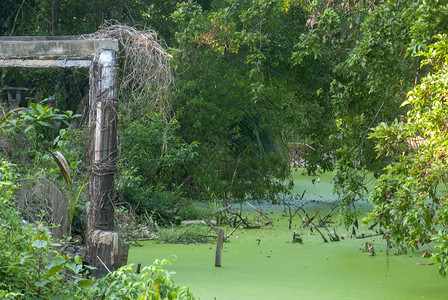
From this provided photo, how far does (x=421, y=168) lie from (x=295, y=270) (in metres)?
2.15

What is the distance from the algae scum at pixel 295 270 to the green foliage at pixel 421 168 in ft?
2.18

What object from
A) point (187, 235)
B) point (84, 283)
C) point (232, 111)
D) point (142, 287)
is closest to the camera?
point (142, 287)

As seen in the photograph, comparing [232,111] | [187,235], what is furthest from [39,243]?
[232,111]

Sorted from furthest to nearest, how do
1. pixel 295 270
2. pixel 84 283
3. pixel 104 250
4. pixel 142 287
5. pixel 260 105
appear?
pixel 260 105 → pixel 295 270 → pixel 104 250 → pixel 84 283 → pixel 142 287

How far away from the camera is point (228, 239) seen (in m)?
8.98

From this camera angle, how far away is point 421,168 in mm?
5508

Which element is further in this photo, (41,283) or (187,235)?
(187,235)

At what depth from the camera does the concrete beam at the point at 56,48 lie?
6.51 metres

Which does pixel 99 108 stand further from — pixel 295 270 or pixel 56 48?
pixel 295 270

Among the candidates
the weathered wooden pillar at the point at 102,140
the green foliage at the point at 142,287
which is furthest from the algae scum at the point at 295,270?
the green foliage at the point at 142,287

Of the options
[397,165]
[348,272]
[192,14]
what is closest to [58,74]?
[192,14]

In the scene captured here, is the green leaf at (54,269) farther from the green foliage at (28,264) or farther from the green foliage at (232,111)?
the green foliage at (232,111)

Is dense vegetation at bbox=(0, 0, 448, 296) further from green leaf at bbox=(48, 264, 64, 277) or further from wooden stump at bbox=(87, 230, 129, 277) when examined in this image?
green leaf at bbox=(48, 264, 64, 277)

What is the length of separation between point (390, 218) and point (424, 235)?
42 centimetres
